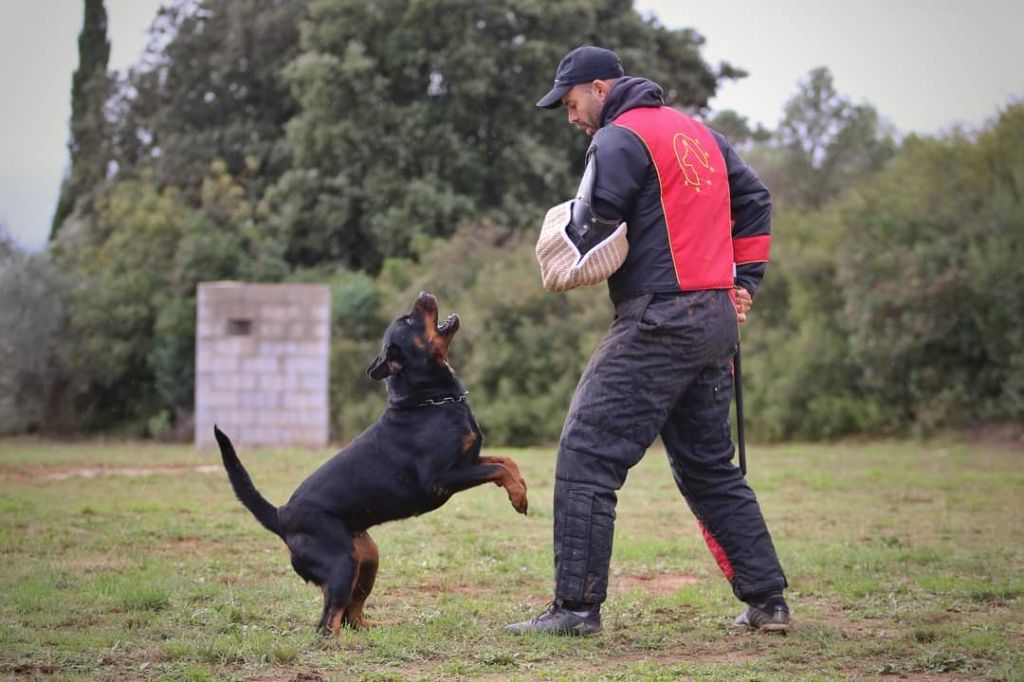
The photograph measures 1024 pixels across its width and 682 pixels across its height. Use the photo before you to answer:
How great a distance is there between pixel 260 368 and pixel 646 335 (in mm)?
14355

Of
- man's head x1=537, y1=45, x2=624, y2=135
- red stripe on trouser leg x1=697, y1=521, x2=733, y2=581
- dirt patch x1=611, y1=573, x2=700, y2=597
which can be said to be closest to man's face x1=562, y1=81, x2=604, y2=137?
man's head x1=537, y1=45, x2=624, y2=135

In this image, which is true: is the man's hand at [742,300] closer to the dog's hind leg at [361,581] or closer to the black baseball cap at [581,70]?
the black baseball cap at [581,70]

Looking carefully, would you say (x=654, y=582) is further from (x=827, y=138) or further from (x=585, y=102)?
(x=827, y=138)

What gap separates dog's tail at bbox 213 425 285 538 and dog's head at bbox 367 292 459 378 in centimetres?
71

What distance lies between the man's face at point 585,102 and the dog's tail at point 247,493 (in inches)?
82.7

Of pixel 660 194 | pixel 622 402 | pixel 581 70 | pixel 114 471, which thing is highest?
pixel 581 70

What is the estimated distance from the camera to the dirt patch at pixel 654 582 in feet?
21.2

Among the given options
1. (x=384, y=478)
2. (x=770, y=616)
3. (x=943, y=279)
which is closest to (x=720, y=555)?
(x=770, y=616)

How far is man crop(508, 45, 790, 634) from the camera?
5.08m

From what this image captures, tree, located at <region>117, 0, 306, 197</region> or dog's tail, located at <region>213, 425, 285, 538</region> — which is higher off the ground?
tree, located at <region>117, 0, 306, 197</region>

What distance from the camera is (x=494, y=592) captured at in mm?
6355

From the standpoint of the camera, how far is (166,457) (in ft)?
51.5

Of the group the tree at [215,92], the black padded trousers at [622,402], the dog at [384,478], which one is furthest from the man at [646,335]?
the tree at [215,92]

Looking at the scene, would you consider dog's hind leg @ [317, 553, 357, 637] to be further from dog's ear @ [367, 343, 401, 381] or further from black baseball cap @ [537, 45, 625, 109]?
black baseball cap @ [537, 45, 625, 109]
